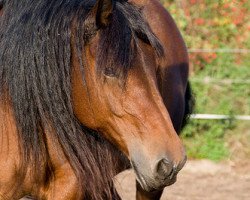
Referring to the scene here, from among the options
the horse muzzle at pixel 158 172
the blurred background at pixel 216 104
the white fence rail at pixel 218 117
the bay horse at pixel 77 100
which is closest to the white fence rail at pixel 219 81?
the blurred background at pixel 216 104

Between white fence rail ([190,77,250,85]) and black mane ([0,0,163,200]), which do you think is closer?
black mane ([0,0,163,200])

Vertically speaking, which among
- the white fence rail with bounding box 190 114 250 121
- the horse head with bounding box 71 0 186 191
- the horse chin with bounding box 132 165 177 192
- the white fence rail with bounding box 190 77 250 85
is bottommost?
the white fence rail with bounding box 190 114 250 121

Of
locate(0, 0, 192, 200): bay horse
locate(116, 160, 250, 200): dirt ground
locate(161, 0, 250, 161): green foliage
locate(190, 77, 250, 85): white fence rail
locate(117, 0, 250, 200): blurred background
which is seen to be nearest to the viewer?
locate(0, 0, 192, 200): bay horse

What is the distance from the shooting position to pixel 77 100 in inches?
112

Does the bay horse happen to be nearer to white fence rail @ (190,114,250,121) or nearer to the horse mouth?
the horse mouth

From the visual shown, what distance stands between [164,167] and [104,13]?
2.42 ft

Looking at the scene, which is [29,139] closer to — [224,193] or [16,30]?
[16,30]

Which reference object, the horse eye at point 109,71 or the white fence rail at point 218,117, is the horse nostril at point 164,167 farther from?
the white fence rail at point 218,117

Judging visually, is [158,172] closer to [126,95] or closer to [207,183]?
[126,95]

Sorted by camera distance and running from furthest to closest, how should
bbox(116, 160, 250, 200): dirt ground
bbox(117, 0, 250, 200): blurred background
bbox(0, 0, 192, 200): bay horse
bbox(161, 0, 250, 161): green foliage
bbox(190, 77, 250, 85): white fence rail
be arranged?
bbox(190, 77, 250, 85): white fence rail, bbox(161, 0, 250, 161): green foliage, bbox(117, 0, 250, 200): blurred background, bbox(116, 160, 250, 200): dirt ground, bbox(0, 0, 192, 200): bay horse

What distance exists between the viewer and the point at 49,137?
3.01m

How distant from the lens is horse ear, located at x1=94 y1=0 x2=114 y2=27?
276 cm

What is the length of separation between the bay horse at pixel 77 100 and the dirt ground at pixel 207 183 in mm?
2440

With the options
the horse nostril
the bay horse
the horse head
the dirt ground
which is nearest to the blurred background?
the dirt ground
